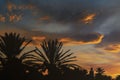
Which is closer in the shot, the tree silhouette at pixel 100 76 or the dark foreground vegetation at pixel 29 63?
the dark foreground vegetation at pixel 29 63

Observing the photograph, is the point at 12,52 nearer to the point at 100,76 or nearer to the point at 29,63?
the point at 29,63

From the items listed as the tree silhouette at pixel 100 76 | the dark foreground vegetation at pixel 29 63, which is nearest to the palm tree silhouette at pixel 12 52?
the dark foreground vegetation at pixel 29 63

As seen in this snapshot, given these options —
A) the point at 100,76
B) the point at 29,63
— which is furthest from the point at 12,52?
the point at 100,76

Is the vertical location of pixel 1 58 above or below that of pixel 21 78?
above

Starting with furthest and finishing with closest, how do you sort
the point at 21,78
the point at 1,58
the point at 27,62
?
the point at 27,62
the point at 1,58
the point at 21,78

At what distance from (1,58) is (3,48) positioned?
2.66 metres

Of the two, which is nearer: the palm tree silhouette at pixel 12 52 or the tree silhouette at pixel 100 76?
the palm tree silhouette at pixel 12 52

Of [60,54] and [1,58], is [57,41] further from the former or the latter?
[1,58]

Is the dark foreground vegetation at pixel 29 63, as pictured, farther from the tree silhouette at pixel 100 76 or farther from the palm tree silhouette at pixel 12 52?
the tree silhouette at pixel 100 76

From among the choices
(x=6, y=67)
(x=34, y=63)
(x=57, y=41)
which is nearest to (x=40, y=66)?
(x=34, y=63)

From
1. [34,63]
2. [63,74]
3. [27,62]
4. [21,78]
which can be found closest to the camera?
[21,78]

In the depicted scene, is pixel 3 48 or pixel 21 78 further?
Result: pixel 3 48

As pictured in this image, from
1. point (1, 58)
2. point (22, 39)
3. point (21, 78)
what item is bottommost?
point (21, 78)

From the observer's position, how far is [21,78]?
48406mm
